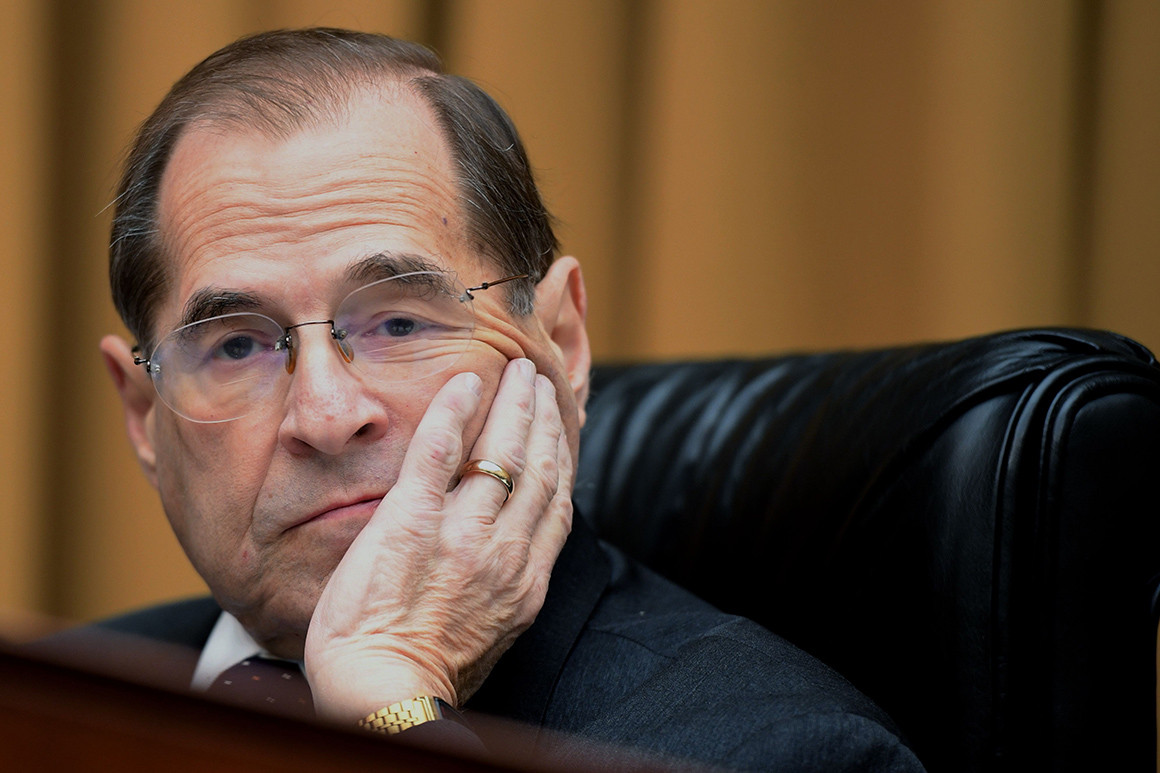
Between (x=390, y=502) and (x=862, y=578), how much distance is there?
55 cm

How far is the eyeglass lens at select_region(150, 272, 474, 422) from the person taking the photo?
1160mm

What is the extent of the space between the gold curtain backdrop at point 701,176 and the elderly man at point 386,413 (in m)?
1.24

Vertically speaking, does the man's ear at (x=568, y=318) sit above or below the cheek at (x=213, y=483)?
above

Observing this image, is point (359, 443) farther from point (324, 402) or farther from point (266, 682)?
point (266, 682)

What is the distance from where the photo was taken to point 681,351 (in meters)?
2.54

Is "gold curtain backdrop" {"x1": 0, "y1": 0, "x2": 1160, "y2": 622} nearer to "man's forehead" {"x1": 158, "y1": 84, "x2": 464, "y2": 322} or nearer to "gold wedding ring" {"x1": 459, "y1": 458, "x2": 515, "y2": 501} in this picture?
"man's forehead" {"x1": 158, "y1": 84, "x2": 464, "y2": 322}

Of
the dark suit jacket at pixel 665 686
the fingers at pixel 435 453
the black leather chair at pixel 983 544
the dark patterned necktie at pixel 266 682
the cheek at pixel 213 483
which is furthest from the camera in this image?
the dark patterned necktie at pixel 266 682

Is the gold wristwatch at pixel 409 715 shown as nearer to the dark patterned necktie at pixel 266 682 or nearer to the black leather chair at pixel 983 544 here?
the dark patterned necktie at pixel 266 682

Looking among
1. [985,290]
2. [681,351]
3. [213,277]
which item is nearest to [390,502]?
[213,277]

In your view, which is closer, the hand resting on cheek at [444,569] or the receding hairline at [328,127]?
the hand resting on cheek at [444,569]

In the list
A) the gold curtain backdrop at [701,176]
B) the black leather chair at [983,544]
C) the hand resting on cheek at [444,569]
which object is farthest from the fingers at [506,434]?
the gold curtain backdrop at [701,176]

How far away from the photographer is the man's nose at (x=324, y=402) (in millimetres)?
1092

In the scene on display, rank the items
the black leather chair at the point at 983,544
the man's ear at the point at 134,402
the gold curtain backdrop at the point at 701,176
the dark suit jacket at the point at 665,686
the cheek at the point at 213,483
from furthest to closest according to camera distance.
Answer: the gold curtain backdrop at the point at 701,176 → the man's ear at the point at 134,402 → the cheek at the point at 213,483 → the black leather chair at the point at 983,544 → the dark suit jacket at the point at 665,686

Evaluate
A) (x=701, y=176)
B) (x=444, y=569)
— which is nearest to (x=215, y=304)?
(x=444, y=569)
